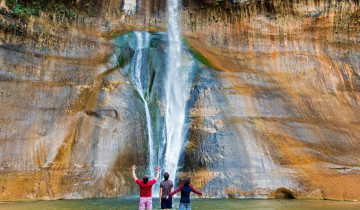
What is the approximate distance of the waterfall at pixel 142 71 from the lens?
16109mm

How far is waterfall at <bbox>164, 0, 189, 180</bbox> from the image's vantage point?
52.4 ft

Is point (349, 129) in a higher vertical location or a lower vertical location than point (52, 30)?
lower

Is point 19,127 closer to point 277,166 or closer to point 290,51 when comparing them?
point 277,166

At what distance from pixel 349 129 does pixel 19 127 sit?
46.9 ft

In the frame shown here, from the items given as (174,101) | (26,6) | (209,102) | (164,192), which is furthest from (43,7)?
(164,192)

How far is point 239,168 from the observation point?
14.9 meters

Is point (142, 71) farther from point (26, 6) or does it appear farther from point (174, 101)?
point (26, 6)

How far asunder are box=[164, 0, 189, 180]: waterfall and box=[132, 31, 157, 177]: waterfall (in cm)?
65

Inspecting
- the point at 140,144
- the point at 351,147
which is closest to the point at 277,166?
the point at 351,147

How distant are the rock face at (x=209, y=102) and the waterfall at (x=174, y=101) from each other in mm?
570

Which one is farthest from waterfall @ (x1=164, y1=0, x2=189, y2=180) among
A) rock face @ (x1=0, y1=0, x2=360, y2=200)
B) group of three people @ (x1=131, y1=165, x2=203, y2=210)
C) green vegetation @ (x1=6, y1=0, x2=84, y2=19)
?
group of three people @ (x1=131, y1=165, x2=203, y2=210)

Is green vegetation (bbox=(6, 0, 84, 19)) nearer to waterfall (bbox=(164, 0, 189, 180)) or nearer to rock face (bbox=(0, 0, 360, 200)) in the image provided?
rock face (bbox=(0, 0, 360, 200))

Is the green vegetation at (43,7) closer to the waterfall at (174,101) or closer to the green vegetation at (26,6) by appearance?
the green vegetation at (26,6)

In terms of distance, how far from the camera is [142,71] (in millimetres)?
18969
